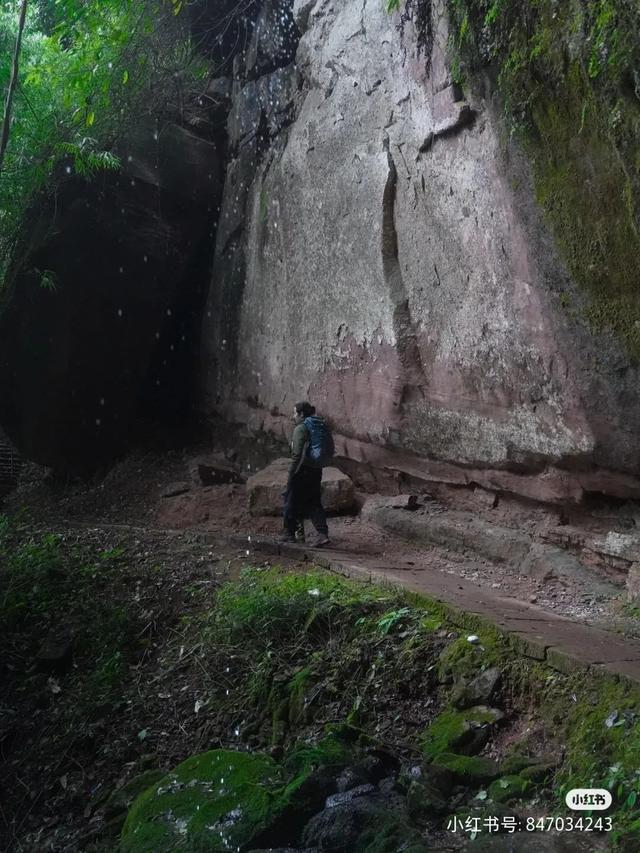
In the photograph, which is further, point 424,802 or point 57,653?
point 57,653

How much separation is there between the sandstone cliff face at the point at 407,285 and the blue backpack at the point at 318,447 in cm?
102

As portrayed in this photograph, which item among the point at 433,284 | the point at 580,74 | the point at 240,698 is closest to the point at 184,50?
the point at 433,284

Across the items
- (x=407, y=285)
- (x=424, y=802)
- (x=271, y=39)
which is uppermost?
(x=271, y=39)

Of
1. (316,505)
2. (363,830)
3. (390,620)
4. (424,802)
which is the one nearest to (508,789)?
(424,802)

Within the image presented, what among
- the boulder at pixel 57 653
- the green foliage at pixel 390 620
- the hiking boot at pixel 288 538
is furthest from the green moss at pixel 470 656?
the hiking boot at pixel 288 538

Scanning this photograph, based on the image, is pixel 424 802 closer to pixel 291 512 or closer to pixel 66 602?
pixel 66 602

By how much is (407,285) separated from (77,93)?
6380 millimetres

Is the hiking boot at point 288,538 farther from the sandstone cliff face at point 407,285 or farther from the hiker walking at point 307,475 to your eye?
the sandstone cliff face at point 407,285

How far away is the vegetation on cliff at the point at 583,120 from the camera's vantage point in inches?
210

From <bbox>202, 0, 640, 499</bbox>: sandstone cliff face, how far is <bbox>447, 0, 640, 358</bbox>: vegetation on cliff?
23cm

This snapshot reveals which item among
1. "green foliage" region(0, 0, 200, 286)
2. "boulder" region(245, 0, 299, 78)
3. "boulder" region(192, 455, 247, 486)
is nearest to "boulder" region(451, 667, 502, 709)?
"boulder" region(192, 455, 247, 486)

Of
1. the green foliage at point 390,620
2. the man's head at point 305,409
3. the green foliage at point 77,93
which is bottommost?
the green foliage at point 390,620

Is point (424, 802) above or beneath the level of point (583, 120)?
beneath

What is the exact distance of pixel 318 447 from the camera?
26.0 ft
